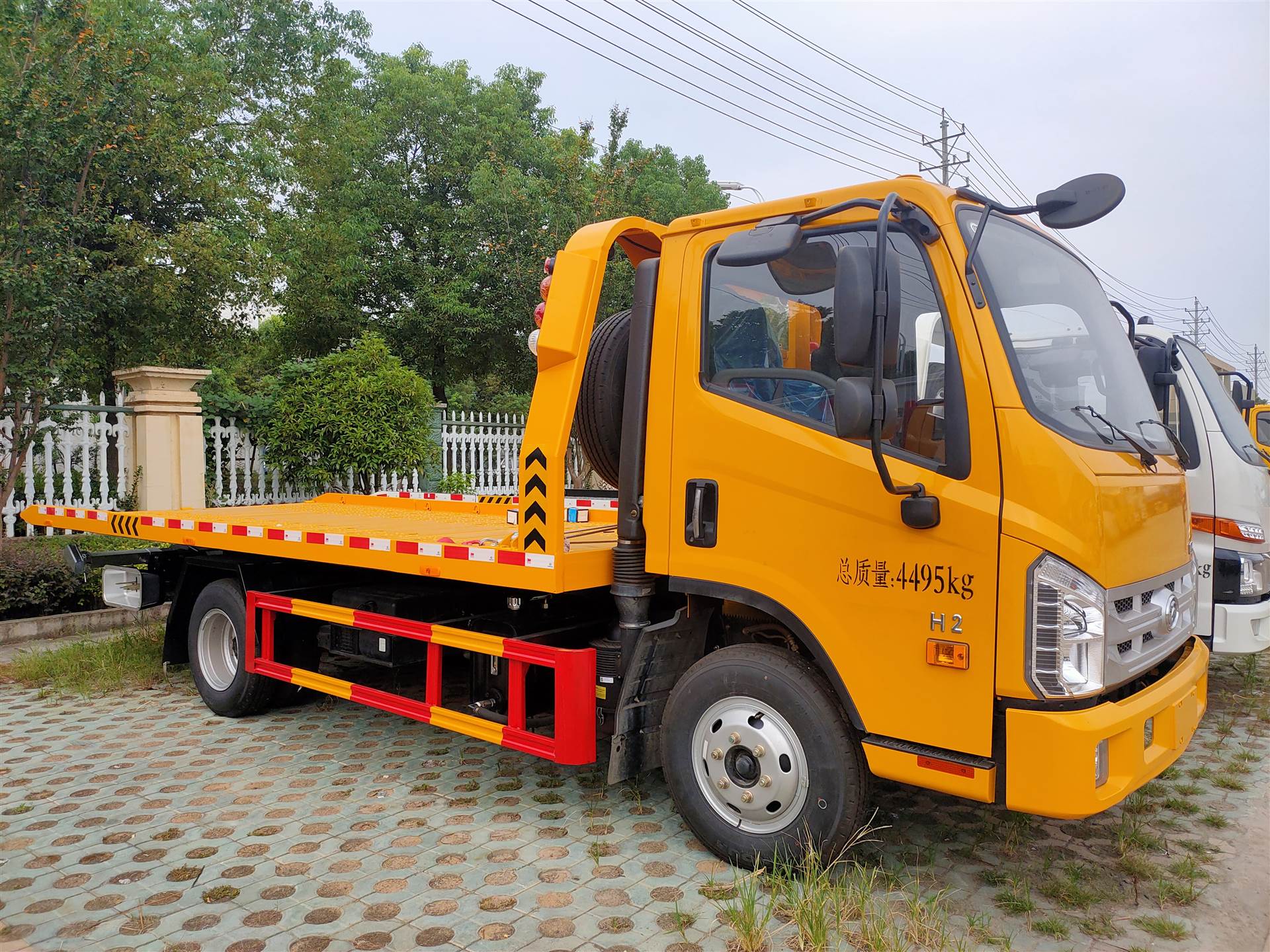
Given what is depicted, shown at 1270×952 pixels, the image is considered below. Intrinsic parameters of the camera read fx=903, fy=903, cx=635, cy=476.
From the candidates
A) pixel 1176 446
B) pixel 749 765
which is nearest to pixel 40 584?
pixel 749 765

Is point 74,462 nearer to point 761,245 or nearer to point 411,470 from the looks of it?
point 411,470

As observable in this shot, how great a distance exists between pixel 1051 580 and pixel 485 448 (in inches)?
467

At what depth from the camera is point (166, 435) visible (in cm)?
989

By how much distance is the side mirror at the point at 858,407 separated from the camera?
2914mm

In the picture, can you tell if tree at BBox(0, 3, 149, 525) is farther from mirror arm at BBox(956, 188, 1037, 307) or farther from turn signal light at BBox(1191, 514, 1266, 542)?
turn signal light at BBox(1191, 514, 1266, 542)

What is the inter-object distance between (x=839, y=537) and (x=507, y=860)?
1907 millimetres

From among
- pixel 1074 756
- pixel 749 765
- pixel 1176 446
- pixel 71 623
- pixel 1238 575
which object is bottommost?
pixel 71 623

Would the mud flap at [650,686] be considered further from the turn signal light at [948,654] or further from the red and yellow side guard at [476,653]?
the turn signal light at [948,654]

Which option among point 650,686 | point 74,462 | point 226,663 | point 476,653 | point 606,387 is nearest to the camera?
point 650,686

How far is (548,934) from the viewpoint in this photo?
10.3 ft

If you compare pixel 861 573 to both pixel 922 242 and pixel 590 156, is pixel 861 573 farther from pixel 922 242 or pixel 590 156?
pixel 590 156

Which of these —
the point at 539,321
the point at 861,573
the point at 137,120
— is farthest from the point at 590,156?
the point at 861,573

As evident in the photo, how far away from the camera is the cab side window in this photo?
315cm

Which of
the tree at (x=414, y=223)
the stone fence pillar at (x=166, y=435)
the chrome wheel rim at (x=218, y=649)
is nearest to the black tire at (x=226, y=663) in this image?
the chrome wheel rim at (x=218, y=649)
